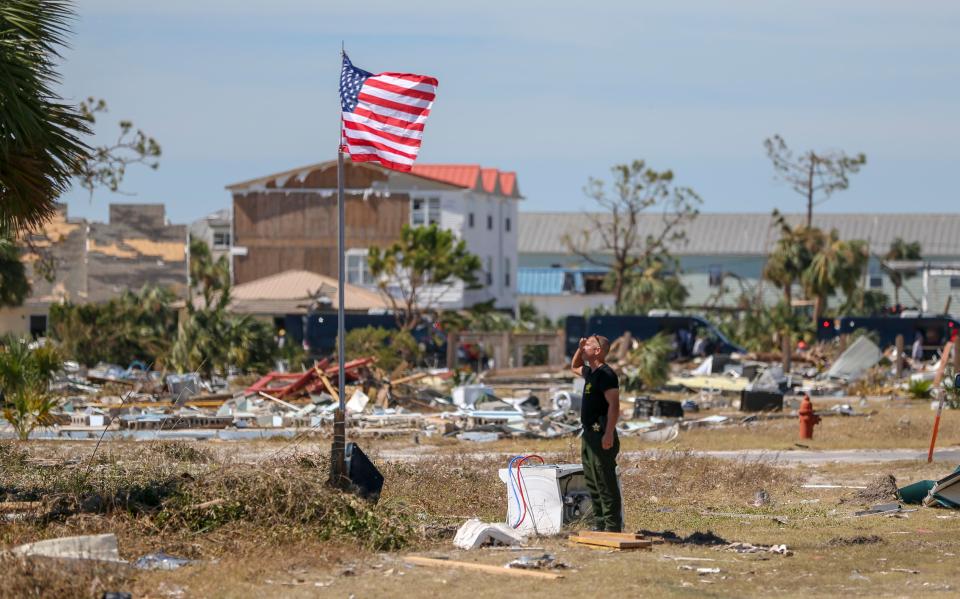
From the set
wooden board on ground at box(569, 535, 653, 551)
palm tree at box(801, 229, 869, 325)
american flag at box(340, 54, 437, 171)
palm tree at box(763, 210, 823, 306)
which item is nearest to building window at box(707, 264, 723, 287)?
palm tree at box(763, 210, 823, 306)

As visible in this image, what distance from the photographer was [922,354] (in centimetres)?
5103

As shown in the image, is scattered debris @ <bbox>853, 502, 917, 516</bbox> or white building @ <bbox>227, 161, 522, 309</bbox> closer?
scattered debris @ <bbox>853, 502, 917, 516</bbox>

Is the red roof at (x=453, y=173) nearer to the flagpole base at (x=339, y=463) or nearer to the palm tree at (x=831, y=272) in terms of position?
the palm tree at (x=831, y=272)

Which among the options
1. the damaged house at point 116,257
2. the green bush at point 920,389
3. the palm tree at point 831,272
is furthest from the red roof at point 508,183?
the green bush at point 920,389

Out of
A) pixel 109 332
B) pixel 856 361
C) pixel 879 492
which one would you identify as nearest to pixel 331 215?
pixel 109 332

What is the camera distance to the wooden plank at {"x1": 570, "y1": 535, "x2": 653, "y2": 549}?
37.1ft

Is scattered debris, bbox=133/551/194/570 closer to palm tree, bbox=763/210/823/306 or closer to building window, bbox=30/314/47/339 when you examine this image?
palm tree, bbox=763/210/823/306

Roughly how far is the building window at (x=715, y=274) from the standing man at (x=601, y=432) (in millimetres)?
90286

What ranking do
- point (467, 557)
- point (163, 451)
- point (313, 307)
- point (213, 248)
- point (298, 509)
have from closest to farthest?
1. point (467, 557)
2. point (298, 509)
3. point (163, 451)
4. point (313, 307)
5. point (213, 248)

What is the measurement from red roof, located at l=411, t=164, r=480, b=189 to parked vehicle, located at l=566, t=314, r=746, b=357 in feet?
71.6

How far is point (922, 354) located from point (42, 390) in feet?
119

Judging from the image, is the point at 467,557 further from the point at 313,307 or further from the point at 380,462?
the point at 313,307

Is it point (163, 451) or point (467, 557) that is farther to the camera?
point (163, 451)

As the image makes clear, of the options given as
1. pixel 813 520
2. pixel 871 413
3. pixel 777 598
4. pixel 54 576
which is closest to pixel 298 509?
pixel 54 576
